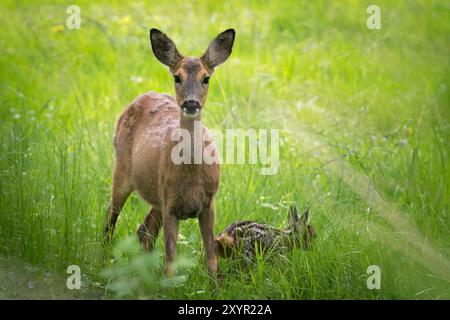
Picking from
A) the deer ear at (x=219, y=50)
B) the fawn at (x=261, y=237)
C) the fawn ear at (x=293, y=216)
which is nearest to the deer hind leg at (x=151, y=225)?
the fawn at (x=261, y=237)

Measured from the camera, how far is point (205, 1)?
12.4 metres

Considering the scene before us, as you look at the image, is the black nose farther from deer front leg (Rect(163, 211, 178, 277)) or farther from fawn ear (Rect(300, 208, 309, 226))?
fawn ear (Rect(300, 208, 309, 226))

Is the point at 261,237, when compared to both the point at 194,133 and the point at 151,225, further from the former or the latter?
the point at 151,225

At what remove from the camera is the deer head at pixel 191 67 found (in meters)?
5.88

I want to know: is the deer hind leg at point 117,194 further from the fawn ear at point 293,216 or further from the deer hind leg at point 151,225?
the fawn ear at point 293,216

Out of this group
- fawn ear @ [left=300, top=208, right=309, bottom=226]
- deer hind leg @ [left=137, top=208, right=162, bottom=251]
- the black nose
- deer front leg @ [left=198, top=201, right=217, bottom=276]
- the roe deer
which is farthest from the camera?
deer hind leg @ [left=137, top=208, right=162, bottom=251]

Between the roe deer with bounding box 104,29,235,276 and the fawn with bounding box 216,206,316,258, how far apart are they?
0.57ft

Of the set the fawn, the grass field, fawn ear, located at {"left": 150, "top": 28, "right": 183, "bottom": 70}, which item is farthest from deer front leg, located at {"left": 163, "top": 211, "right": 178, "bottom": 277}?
fawn ear, located at {"left": 150, "top": 28, "right": 183, "bottom": 70}

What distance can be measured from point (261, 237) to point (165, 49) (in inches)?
59.2

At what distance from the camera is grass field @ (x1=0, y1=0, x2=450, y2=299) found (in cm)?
588

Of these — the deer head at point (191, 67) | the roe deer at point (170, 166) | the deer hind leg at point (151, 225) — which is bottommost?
the deer hind leg at point (151, 225)

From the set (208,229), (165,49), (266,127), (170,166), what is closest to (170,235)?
(208,229)

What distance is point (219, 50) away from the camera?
6.30 metres

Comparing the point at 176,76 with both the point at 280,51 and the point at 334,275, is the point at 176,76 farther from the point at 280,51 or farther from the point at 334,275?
the point at 280,51
